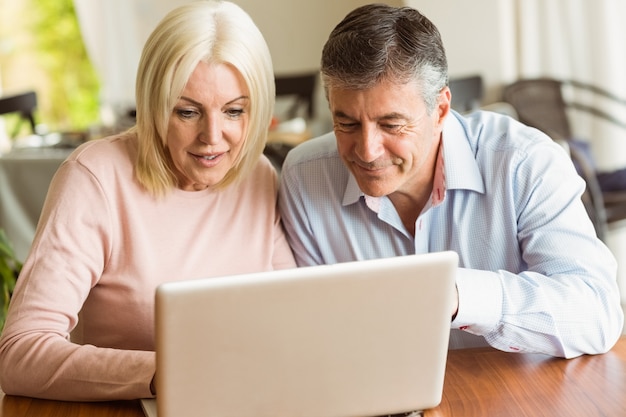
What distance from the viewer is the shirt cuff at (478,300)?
1.65 metres

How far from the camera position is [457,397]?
63.2 inches

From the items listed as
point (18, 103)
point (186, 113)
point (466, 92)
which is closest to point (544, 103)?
point (466, 92)

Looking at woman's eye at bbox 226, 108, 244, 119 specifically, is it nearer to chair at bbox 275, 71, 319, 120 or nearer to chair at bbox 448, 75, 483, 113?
chair at bbox 448, 75, 483, 113

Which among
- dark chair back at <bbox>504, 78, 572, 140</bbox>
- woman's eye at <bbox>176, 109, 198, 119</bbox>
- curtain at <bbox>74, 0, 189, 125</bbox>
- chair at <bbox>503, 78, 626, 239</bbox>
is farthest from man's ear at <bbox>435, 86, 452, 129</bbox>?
curtain at <bbox>74, 0, 189, 125</bbox>

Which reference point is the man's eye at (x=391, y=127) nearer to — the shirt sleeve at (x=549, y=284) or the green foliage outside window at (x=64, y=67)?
the shirt sleeve at (x=549, y=284)

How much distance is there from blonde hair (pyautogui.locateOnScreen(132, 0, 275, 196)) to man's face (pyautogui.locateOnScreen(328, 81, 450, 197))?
0.51 ft

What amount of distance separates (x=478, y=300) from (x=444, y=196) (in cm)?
36

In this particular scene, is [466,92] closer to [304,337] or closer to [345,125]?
[345,125]

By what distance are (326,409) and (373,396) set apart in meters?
→ 0.08

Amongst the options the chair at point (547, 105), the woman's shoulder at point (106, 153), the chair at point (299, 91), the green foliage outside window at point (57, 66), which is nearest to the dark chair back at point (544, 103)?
the chair at point (547, 105)

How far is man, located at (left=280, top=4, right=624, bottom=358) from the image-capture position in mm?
1737

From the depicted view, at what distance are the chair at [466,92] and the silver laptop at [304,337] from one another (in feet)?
10.6

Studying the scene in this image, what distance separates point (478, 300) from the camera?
167 cm

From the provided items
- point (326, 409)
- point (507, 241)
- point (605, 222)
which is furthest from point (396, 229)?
point (605, 222)
